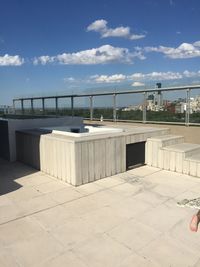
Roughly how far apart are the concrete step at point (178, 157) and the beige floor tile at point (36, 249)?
3.59m

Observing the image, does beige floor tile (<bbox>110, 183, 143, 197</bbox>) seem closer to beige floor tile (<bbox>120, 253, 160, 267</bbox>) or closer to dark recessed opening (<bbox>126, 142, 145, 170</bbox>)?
dark recessed opening (<bbox>126, 142, 145, 170</bbox>)

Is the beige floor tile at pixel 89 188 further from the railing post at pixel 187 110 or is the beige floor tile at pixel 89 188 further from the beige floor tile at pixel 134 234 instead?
the railing post at pixel 187 110

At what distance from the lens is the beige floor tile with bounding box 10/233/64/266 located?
248cm

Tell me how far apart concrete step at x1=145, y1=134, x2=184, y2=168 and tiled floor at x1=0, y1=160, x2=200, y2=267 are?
0.98 m

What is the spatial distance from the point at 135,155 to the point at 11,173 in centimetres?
299

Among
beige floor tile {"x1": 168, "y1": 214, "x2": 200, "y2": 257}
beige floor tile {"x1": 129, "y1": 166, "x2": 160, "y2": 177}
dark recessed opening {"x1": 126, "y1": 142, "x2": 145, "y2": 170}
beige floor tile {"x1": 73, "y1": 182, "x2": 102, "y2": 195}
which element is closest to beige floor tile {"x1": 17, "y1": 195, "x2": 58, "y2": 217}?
beige floor tile {"x1": 73, "y1": 182, "x2": 102, "y2": 195}

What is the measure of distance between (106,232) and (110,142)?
8.26 feet

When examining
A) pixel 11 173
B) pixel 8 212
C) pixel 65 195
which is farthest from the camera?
pixel 11 173

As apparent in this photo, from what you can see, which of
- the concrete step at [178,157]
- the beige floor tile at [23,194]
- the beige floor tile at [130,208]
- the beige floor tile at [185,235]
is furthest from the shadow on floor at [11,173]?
the concrete step at [178,157]

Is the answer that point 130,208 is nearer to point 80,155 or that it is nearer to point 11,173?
point 80,155

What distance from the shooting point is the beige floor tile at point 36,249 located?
2.48 metres

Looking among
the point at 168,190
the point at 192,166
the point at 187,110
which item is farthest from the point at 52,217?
the point at 187,110

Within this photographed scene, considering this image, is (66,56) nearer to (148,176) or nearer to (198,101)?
(198,101)

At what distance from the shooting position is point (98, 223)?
10.6 ft
